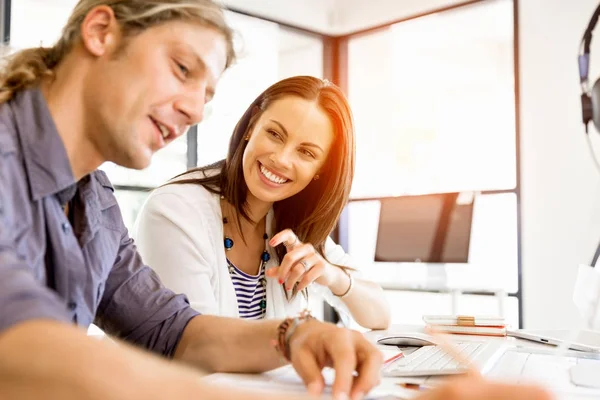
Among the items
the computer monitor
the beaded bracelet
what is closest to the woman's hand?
the beaded bracelet

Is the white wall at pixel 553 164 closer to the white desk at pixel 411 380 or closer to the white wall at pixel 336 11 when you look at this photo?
the white wall at pixel 336 11

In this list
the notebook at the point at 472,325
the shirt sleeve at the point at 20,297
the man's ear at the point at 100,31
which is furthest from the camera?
the notebook at the point at 472,325

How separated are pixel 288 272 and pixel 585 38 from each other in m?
1.11

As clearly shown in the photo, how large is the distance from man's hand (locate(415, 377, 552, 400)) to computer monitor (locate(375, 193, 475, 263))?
2.93m

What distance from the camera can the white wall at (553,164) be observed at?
3.06 metres

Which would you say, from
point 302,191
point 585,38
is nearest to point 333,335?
point 302,191

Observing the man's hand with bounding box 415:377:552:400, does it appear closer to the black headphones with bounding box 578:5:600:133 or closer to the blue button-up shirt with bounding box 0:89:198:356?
the blue button-up shirt with bounding box 0:89:198:356

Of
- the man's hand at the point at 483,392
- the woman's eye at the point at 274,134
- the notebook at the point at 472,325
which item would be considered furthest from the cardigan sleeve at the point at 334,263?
the man's hand at the point at 483,392

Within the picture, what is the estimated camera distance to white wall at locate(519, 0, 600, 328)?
3.06 m

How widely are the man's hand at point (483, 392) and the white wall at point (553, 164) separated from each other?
9.65 ft

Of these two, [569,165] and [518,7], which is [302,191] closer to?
[569,165]

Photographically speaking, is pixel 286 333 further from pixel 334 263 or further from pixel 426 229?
pixel 426 229

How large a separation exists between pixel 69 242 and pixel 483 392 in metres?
0.64

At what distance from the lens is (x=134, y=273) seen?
3.42 ft
